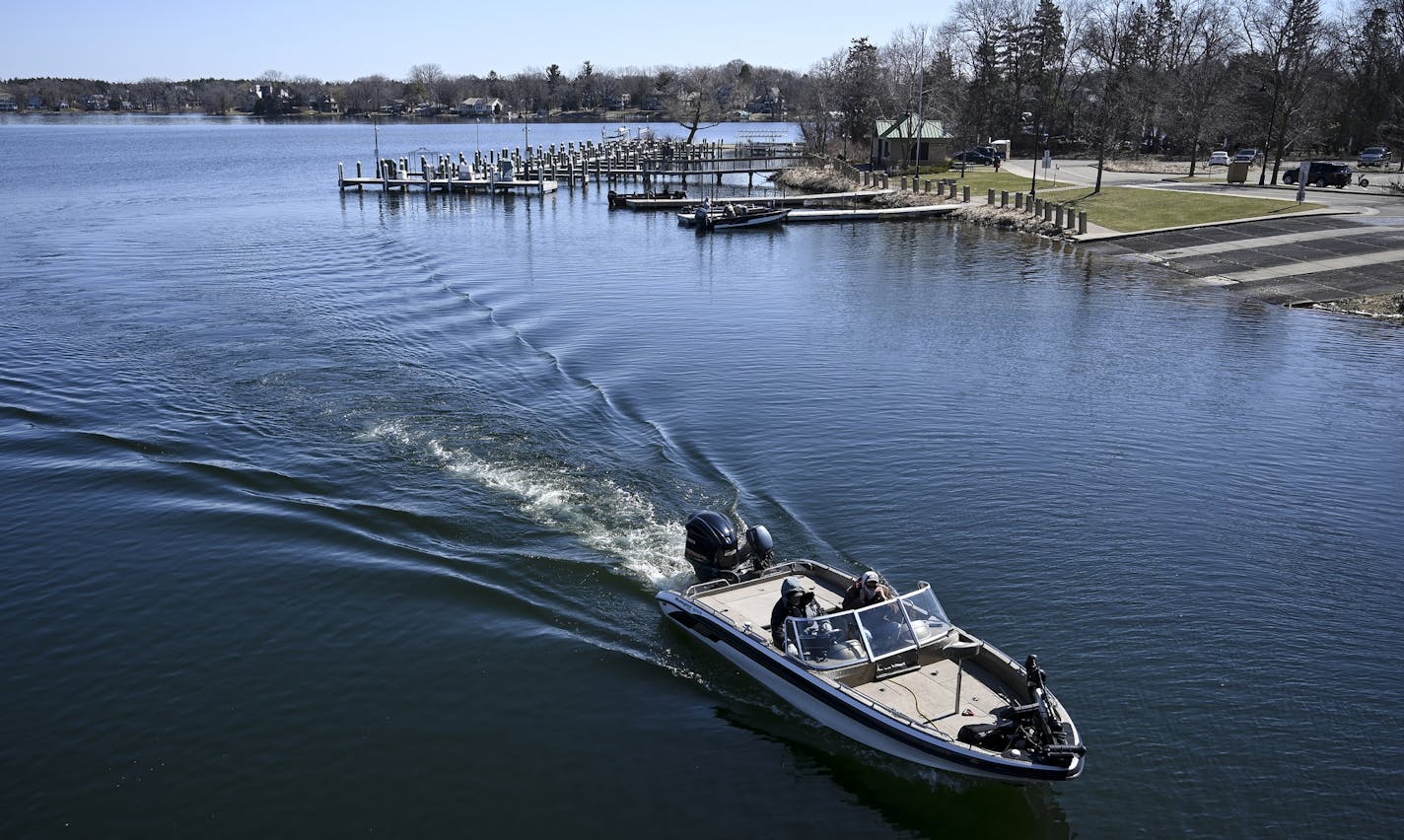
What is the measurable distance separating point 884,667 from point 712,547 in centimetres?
452

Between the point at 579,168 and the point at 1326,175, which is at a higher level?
the point at 1326,175

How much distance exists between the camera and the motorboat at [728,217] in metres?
72.9

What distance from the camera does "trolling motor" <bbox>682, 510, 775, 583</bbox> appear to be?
20.0 meters

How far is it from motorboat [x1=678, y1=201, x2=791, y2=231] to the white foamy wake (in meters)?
48.2

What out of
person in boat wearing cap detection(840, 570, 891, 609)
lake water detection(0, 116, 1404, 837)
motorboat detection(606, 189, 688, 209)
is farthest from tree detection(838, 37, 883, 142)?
person in boat wearing cap detection(840, 570, 891, 609)

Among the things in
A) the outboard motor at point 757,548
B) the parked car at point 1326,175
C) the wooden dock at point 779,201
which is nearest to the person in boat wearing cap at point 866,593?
the outboard motor at point 757,548

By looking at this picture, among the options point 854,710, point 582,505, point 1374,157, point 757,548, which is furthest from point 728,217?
point 854,710

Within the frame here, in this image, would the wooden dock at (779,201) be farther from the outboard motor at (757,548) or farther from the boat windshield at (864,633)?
the boat windshield at (864,633)

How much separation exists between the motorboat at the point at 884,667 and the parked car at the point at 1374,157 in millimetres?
87046

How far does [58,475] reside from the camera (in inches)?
1022

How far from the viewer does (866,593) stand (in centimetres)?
1747

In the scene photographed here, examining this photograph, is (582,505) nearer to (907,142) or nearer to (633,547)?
(633,547)

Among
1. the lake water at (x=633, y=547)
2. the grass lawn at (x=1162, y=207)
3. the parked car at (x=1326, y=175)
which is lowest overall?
the lake water at (x=633, y=547)

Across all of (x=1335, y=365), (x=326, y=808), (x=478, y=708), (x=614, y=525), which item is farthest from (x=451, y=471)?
(x=1335, y=365)
